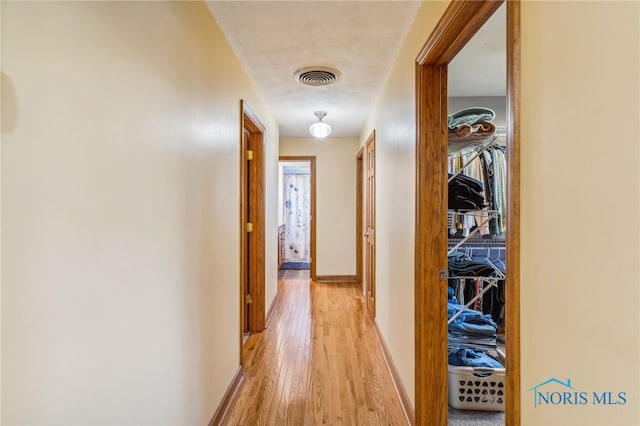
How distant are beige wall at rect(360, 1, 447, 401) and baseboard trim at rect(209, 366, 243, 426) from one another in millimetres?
1090

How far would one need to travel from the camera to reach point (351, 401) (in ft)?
6.61

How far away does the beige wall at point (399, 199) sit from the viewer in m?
1.79

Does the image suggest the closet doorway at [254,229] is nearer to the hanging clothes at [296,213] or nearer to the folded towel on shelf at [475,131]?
the folded towel on shelf at [475,131]

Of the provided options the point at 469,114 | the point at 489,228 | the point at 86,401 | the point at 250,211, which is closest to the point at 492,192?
the point at 489,228

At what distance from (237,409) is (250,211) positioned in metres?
1.70

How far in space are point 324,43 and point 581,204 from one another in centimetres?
186

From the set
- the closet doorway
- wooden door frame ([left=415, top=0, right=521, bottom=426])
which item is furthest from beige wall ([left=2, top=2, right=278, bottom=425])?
the closet doorway

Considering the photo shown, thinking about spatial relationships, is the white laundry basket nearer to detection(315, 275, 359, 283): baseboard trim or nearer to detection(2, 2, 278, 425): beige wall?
detection(2, 2, 278, 425): beige wall

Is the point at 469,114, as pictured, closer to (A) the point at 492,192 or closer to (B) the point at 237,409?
(A) the point at 492,192

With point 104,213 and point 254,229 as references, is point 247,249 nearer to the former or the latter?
point 254,229

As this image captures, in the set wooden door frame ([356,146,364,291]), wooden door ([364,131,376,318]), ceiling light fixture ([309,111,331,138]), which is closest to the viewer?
wooden door ([364,131,376,318])

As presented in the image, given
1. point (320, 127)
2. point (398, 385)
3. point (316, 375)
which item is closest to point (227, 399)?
point (316, 375)

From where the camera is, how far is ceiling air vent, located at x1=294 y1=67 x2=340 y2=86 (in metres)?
2.43

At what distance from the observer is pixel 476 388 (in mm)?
1906
